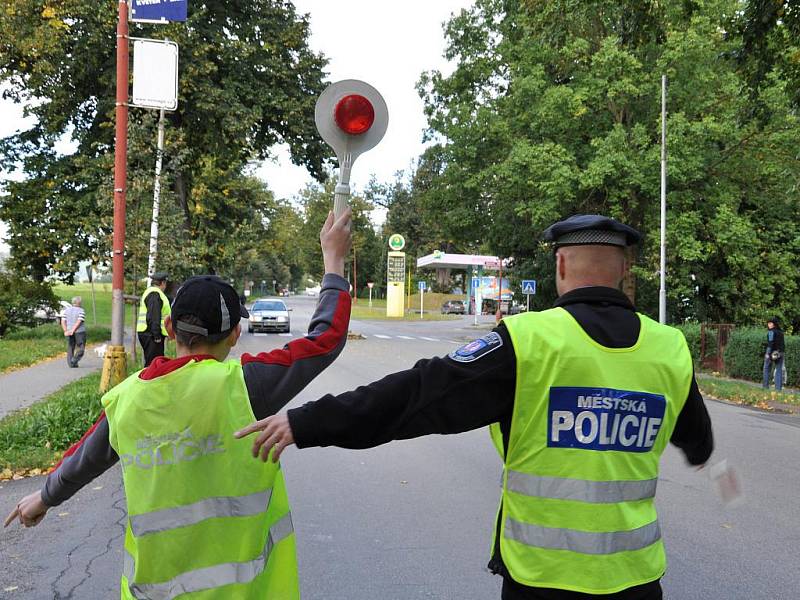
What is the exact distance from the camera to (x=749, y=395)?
14.7 meters

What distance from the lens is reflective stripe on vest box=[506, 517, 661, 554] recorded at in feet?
6.37

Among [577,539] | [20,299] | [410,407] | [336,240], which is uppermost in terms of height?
[336,240]

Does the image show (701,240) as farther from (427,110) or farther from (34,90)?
(34,90)

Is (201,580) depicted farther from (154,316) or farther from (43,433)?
(154,316)

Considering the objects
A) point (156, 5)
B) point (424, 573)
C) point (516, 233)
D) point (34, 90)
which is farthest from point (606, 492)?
point (516, 233)

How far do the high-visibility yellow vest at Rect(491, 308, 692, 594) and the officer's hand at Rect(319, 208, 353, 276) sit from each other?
2.25ft

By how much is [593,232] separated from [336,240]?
851 millimetres

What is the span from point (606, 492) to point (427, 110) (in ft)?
96.1

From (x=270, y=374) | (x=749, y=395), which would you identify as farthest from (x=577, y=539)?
(x=749, y=395)

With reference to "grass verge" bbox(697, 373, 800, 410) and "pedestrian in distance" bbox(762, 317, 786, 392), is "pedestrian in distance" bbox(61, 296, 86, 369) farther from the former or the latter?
"pedestrian in distance" bbox(762, 317, 786, 392)

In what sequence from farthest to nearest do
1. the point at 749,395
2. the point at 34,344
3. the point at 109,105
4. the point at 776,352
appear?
the point at 109,105, the point at 34,344, the point at 776,352, the point at 749,395

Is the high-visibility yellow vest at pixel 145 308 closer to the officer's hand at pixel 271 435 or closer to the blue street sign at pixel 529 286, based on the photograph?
the officer's hand at pixel 271 435

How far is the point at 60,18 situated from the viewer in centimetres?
1950

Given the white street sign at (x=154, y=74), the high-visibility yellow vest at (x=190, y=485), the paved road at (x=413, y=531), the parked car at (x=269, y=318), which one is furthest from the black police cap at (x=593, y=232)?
the parked car at (x=269, y=318)
